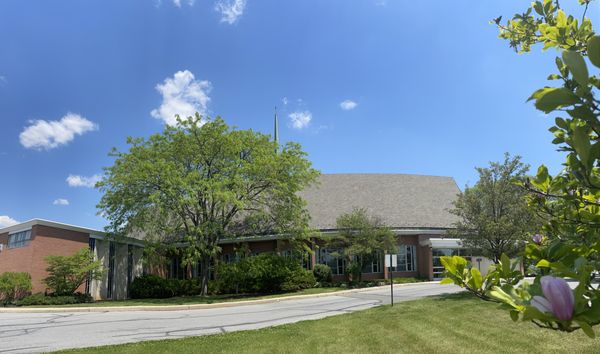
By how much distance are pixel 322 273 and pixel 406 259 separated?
25.3 ft

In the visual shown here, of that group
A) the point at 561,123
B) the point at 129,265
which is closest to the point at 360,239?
the point at 129,265

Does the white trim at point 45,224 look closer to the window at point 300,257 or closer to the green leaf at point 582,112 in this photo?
the window at point 300,257

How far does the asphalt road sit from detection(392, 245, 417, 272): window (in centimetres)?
1387

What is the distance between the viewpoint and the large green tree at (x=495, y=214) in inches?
722

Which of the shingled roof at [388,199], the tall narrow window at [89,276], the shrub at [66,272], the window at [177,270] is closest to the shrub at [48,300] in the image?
the shrub at [66,272]

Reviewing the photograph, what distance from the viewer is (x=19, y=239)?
1008 inches

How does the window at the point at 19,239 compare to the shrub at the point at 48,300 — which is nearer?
the shrub at the point at 48,300

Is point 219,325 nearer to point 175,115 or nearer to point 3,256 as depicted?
point 175,115

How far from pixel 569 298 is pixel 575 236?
1.52m

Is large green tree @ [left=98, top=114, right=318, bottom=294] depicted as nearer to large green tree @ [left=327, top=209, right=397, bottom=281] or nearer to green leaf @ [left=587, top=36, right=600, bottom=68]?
large green tree @ [left=327, top=209, right=397, bottom=281]

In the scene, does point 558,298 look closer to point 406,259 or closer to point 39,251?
point 39,251

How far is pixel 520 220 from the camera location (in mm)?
18516

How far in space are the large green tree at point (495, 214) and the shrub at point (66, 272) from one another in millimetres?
21588

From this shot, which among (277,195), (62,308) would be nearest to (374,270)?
(277,195)
